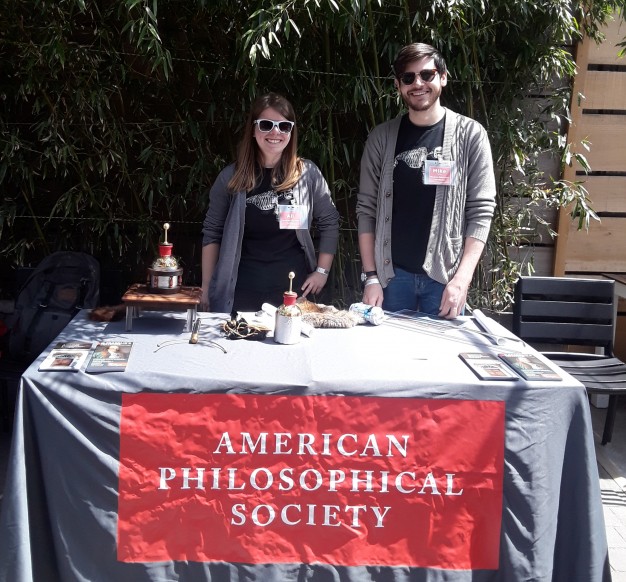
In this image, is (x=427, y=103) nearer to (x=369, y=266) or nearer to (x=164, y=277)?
(x=369, y=266)

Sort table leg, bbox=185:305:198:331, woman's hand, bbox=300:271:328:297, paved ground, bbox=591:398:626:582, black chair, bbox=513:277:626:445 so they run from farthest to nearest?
black chair, bbox=513:277:626:445 < woman's hand, bbox=300:271:328:297 < paved ground, bbox=591:398:626:582 < table leg, bbox=185:305:198:331

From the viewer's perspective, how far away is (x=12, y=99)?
133 inches

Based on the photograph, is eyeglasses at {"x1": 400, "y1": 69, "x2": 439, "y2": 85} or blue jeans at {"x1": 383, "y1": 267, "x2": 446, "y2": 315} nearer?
eyeglasses at {"x1": 400, "y1": 69, "x2": 439, "y2": 85}

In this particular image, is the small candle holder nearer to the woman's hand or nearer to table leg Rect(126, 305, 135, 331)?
table leg Rect(126, 305, 135, 331)

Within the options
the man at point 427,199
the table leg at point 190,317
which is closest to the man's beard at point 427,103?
the man at point 427,199

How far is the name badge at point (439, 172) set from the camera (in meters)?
2.52

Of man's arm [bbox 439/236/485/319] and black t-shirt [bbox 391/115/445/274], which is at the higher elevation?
black t-shirt [bbox 391/115/445/274]

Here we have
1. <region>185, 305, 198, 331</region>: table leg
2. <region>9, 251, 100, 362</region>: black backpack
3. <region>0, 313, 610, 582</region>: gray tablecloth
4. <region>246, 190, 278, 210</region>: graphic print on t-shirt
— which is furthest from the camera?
<region>9, 251, 100, 362</region>: black backpack

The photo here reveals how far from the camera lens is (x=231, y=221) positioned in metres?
2.57

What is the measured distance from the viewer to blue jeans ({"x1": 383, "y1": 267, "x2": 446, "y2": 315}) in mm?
2615

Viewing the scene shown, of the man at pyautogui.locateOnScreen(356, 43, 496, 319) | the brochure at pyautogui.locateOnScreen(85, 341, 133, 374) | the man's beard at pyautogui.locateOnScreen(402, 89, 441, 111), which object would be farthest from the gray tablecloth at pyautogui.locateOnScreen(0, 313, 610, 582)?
the man's beard at pyautogui.locateOnScreen(402, 89, 441, 111)

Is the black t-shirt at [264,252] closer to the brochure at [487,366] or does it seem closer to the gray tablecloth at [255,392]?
the gray tablecloth at [255,392]

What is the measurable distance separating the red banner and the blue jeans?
0.85 meters

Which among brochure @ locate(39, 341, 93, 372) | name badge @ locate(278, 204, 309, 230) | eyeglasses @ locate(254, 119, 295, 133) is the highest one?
eyeglasses @ locate(254, 119, 295, 133)
